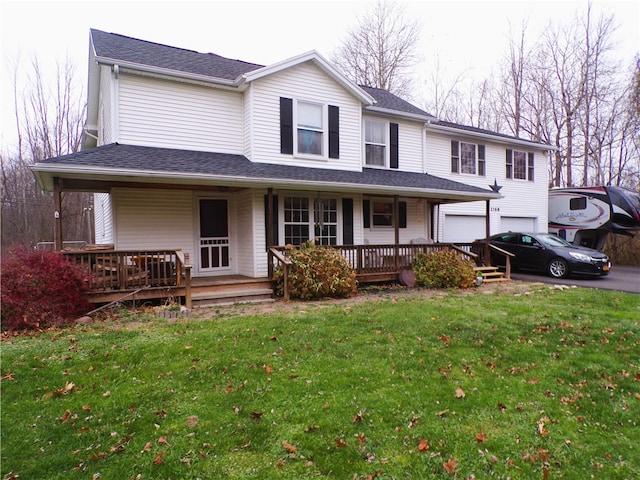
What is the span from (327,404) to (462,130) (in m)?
14.8

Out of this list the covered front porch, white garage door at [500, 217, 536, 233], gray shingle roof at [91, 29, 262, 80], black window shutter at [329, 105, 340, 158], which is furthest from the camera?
white garage door at [500, 217, 536, 233]

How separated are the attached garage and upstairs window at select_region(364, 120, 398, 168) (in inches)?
277

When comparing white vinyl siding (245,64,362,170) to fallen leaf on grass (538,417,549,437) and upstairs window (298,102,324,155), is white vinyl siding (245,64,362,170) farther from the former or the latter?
fallen leaf on grass (538,417,549,437)

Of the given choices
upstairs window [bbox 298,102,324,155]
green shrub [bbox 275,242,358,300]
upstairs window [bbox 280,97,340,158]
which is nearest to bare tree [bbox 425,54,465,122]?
upstairs window [bbox 280,97,340,158]

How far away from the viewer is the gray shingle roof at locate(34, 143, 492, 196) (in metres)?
7.81

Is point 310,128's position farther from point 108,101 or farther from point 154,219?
point 108,101

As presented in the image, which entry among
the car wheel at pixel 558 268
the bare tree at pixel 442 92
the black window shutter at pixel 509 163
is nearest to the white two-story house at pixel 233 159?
the car wheel at pixel 558 268

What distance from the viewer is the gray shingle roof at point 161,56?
980 centimetres

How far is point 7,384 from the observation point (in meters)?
3.84

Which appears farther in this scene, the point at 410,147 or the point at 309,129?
the point at 410,147

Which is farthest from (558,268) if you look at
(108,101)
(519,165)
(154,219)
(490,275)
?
(108,101)

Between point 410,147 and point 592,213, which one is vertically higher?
point 410,147

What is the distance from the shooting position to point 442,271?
35.9ft

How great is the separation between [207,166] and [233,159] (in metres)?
1.37
